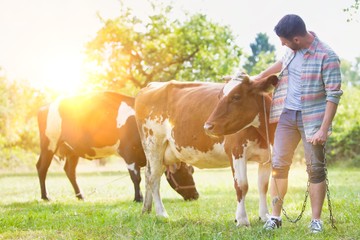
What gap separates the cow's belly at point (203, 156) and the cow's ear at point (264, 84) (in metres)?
1.07

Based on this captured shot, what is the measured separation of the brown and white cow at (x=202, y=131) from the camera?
22.8ft

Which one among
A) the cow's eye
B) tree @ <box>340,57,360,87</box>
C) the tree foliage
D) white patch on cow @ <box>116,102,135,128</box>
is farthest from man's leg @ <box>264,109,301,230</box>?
tree @ <box>340,57,360,87</box>

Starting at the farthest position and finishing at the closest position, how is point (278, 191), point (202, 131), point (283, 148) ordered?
point (202, 131), point (278, 191), point (283, 148)

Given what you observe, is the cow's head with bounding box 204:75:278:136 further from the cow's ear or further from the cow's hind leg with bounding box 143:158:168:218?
the cow's hind leg with bounding box 143:158:168:218

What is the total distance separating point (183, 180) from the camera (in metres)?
11.9

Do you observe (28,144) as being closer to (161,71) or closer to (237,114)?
(161,71)

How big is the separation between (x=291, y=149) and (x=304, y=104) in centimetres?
53

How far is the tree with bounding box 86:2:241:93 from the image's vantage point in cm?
3378

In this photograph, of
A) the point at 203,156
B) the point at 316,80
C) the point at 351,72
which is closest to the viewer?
the point at 316,80

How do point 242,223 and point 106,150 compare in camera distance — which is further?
point 106,150

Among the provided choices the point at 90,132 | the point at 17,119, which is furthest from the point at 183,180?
the point at 17,119

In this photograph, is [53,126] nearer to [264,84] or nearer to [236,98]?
[236,98]

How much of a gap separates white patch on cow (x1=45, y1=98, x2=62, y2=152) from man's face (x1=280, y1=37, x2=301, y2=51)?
8406mm

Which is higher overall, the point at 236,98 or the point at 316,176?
the point at 236,98
